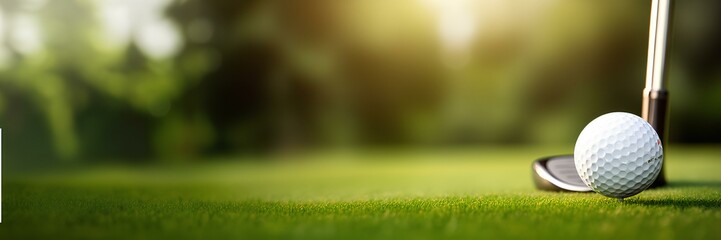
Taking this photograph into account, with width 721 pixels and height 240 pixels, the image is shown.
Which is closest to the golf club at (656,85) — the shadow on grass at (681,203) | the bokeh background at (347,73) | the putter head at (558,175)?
the putter head at (558,175)

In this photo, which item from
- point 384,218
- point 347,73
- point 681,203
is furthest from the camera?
point 347,73

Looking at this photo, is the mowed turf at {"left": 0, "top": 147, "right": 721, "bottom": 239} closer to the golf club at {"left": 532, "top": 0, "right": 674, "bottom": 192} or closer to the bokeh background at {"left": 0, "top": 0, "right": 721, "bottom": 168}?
the golf club at {"left": 532, "top": 0, "right": 674, "bottom": 192}

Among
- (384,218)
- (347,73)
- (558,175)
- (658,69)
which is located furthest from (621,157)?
(347,73)

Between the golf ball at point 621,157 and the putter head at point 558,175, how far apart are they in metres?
0.34

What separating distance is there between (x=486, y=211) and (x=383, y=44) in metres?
9.67

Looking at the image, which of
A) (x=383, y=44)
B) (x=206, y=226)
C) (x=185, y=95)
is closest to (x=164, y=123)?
(x=185, y=95)

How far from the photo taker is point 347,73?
1138 centimetres

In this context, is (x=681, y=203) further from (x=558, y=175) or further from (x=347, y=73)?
(x=347, y=73)

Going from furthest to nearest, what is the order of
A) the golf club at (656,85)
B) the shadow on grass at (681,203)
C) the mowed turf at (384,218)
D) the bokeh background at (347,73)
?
the bokeh background at (347,73), the golf club at (656,85), the shadow on grass at (681,203), the mowed turf at (384,218)

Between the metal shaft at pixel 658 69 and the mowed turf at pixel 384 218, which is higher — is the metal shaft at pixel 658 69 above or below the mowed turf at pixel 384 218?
above

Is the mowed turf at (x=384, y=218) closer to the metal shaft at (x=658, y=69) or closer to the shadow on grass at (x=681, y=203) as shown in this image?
the shadow on grass at (x=681, y=203)

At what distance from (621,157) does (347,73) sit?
30.7 feet

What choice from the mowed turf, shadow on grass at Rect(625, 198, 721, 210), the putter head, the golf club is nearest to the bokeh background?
the mowed turf

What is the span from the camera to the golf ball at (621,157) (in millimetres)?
2156
